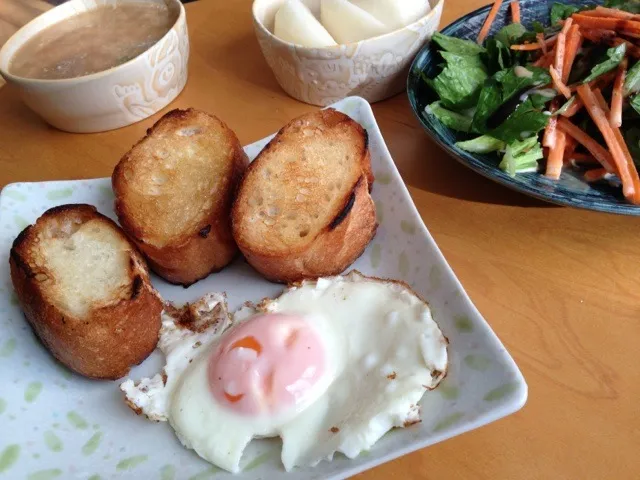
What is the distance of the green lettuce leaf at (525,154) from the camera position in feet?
5.22

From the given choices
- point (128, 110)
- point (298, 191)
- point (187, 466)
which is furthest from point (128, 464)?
point (128, 110)

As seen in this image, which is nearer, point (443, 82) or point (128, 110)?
point (443, 82)

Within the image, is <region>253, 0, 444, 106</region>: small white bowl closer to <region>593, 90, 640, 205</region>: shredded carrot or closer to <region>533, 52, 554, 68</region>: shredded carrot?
<region>533, 52, 554, 68</region>: shredded carrot

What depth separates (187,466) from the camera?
1.16 meters

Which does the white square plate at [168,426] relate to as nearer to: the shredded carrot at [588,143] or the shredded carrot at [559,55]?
the shredded carrot at [588,143]

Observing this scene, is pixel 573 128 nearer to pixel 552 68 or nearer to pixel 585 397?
pixel 552 68

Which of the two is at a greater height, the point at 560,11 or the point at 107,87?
the point at 560,11

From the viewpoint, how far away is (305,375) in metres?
1.20

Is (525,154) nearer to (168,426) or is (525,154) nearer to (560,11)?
(560,11)

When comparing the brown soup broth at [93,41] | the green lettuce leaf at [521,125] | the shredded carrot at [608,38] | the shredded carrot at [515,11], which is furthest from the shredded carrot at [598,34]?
the brown soup broth at [93,41]

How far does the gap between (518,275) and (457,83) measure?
694 millimetres

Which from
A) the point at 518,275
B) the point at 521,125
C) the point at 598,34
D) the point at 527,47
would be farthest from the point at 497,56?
the point at 518,275

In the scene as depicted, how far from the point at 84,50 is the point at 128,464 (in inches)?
61.6

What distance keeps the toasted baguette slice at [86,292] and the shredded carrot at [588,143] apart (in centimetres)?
127
